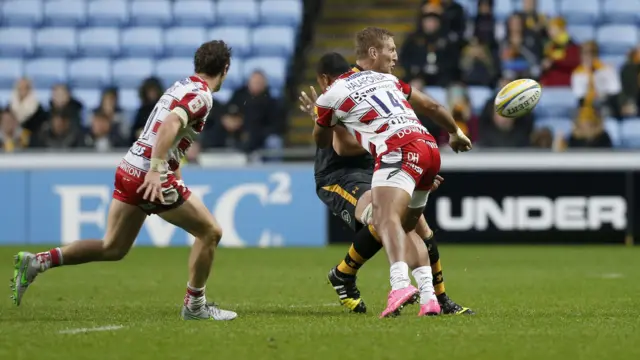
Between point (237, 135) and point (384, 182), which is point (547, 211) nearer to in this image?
point (237, 135)

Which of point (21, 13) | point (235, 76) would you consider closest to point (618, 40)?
point (235, 76)

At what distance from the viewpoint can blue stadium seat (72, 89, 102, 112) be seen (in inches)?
771

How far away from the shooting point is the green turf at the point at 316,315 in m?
6.08

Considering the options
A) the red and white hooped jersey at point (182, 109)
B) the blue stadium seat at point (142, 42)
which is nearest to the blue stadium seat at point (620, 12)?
the blue stadium seat at point (142, 42)

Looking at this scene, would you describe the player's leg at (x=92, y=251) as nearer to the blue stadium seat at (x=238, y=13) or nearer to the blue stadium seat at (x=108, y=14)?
the blue stadium seat at (x=238, y=13)

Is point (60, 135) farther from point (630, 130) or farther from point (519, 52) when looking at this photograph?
point (630, 130)

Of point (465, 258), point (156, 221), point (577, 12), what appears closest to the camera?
point (465, 258)

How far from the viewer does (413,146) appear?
7836 mm

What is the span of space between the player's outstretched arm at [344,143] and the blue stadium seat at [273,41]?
11.6 metres

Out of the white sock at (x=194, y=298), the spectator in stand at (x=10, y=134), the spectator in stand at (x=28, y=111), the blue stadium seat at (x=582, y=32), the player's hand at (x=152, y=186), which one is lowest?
the spectator in stand at (x=10, y=134)

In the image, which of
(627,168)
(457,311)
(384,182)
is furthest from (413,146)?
(627,168)

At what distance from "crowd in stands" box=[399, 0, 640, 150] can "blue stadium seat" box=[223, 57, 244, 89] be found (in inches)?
117

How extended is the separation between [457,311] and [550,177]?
8.52m

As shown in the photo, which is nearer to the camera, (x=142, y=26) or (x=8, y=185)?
(x=8, y=185)
